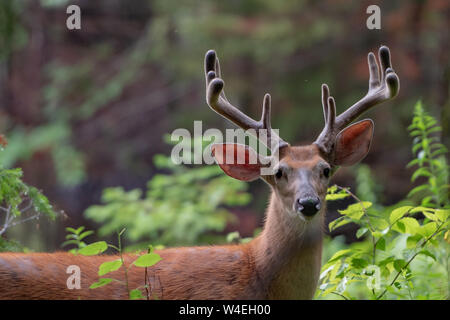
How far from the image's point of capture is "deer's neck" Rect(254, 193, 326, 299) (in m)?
3.24

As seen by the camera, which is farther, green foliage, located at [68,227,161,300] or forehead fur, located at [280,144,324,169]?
forehead fur, located at [280,144,324,169]

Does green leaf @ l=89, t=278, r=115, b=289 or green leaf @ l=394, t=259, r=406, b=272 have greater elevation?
green leaf @ l=394, t=259, r=406, b=272

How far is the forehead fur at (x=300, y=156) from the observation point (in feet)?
11.0

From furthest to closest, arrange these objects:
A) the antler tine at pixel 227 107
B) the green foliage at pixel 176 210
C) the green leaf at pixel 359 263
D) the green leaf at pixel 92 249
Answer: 1. the green foliage at pixel 176 210
2. the antler tine at pixel 227 107
3. the green leaf at pixel 359 263
4. the green leaf at pixel 92 249

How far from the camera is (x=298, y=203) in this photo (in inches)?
124

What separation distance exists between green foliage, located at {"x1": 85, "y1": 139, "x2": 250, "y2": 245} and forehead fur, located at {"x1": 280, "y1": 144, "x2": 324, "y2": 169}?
301cm

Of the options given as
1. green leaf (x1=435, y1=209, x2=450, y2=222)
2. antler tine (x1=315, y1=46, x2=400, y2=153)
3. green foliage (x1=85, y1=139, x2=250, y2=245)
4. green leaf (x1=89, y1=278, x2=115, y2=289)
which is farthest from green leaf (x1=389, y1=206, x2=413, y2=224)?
green foliage (x1=85, y1=139, x2=250, y2=245)

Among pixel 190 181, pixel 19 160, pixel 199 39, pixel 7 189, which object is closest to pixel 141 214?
pixel 190 181

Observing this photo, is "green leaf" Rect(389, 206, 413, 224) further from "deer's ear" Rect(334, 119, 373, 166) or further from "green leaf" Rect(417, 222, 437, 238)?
"deer's ear" Rect(334, 119, 373, 166)

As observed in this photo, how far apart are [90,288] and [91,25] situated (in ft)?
35.4

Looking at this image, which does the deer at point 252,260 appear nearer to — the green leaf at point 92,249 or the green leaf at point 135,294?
the green leaf at point 135,294

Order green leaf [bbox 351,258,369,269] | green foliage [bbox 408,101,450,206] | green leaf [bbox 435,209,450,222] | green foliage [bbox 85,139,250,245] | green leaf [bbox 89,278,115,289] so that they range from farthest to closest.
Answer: green foliage [bbox 85,139,250,245]
green foliage [bbox 408,101,450,206]
green leaf [bbox 351,258,369,269]
green leaf [bbox 435,209,450,222]
green leaf [bbox 89,278,115,289]

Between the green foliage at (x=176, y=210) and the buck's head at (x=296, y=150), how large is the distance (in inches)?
110

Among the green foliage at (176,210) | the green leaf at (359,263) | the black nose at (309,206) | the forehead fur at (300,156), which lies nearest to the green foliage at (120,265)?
the black nose at (309,206)
